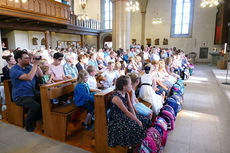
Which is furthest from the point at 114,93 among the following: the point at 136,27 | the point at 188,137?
the point at 136,27

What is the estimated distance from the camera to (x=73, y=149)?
8.88 ft

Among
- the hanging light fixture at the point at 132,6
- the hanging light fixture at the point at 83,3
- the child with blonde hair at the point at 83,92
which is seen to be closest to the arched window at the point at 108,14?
the hanging light fixture at the point at 83,3

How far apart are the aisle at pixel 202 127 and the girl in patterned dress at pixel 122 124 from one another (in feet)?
2.45

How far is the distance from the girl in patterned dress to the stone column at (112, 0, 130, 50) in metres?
8.90

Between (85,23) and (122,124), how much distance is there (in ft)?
49.8

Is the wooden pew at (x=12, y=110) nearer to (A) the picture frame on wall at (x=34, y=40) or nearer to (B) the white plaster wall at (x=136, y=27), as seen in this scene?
(A) the picture frame on wall at (x=34, y=40)

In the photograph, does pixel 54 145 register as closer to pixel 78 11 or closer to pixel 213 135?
pixel 213 135

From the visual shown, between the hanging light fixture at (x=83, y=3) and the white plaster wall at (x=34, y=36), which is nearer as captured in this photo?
the white plaster wall at (x=34, y=36)

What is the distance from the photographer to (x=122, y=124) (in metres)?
2.33

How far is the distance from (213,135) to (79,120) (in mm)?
2808

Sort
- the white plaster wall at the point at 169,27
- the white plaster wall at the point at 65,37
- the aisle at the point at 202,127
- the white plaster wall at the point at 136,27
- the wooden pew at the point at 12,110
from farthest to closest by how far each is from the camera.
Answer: the white plaster wall at the point at 136,27 < the white plaster wall at the point at 65,37 < the white plaster wall at the point at 169,27 < the wooden pew at the point at 12,110 < the aisle at the point at 202,127

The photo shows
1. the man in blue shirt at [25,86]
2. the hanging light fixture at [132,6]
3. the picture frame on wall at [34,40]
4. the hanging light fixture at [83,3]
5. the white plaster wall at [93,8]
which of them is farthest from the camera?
the white plaster wall at [93,8]

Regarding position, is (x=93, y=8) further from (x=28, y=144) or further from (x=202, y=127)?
(x=28, y=144)

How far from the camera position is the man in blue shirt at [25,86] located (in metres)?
3.01
